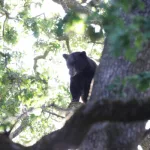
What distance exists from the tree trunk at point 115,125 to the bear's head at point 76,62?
3.89 m

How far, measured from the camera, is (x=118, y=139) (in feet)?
11.9

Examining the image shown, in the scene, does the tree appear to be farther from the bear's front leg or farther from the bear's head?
the bear's head

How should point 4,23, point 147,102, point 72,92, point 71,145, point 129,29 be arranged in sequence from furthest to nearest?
point 4,23
point 72,92
point 71,145
point 147,102
point 129,29

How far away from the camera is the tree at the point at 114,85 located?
1.79m

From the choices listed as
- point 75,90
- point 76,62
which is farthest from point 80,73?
point 75,90

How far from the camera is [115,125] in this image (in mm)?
3633

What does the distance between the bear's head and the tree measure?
3753 mm

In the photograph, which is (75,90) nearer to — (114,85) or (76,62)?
(76,62)

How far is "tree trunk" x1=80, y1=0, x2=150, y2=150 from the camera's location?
141 inches

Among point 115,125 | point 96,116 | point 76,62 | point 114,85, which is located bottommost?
point 76,62

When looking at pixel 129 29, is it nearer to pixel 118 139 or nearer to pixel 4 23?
pixel 118 139

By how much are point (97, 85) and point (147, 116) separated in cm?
137

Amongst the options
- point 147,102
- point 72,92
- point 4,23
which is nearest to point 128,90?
point 147,102

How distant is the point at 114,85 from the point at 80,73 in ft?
17.8
